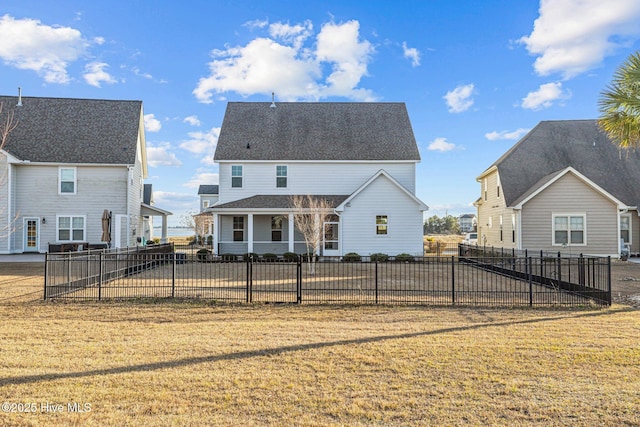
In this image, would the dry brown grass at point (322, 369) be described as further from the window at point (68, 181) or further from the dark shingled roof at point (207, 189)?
the dark shingled roof at point (207, 189)

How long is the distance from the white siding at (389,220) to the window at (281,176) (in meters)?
4.82

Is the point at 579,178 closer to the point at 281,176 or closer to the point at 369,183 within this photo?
the point at 369,183

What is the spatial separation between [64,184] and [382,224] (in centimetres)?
1894

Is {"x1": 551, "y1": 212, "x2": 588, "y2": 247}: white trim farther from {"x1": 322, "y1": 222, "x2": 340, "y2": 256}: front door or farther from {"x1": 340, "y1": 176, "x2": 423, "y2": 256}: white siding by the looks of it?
{"x1": 322, "y1": 222, "x2": 340, "y2": 256}: front door

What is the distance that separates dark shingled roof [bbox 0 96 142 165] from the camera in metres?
23.6

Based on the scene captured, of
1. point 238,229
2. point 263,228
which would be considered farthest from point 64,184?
point 263,228

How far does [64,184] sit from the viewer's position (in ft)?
77.0

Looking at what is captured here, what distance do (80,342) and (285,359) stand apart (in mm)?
3379

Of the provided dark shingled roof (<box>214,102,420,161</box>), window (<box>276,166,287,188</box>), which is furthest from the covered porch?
dark shingled roof (<box>214,102,420,161</box>)

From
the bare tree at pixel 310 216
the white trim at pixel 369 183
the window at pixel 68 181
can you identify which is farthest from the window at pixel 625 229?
the window at pixel 68 181

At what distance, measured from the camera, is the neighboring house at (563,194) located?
21.2 m

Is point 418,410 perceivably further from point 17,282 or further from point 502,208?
point 502,208

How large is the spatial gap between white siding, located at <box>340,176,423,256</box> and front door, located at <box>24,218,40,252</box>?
59.2 feet

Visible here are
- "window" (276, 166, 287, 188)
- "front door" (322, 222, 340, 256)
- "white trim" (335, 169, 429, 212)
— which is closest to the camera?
"white trim" (335, 169, 429, 212)
